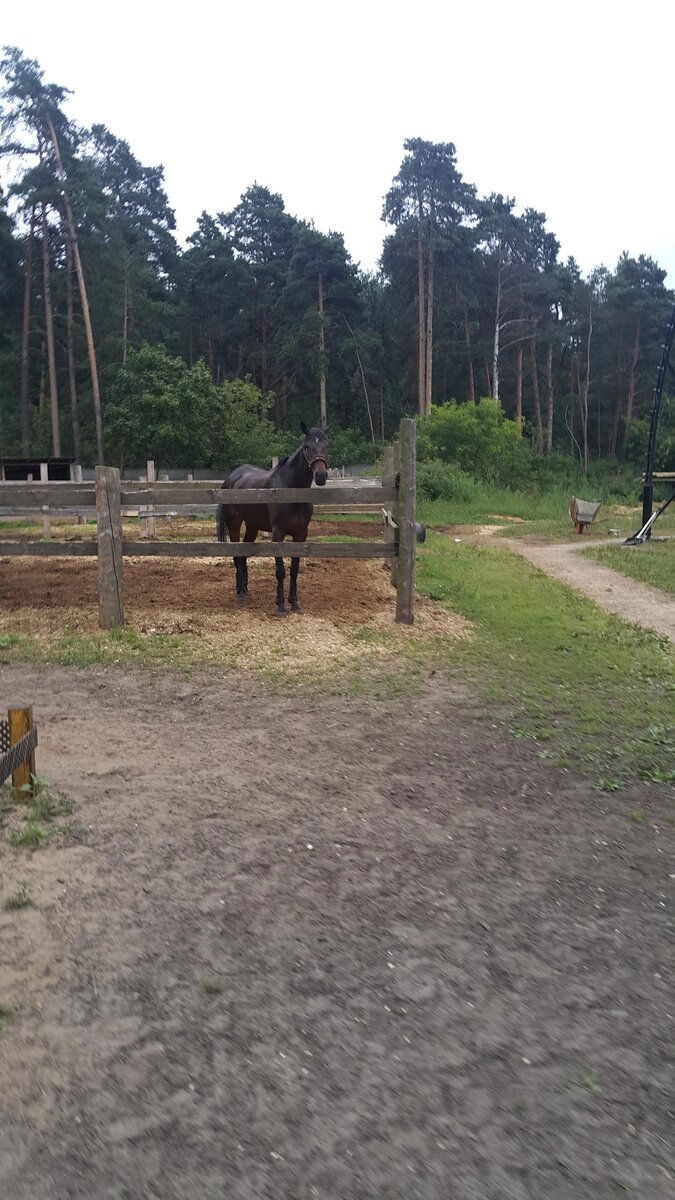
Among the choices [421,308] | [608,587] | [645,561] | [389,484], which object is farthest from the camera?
[421,308]

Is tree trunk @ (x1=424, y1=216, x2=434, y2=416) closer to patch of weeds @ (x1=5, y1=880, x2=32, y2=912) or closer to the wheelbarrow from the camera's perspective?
the wheelbarrow

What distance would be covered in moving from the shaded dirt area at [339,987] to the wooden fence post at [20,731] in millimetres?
281

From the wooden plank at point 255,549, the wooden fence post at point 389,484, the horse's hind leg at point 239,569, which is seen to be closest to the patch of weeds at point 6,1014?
the wooden plank at point 255,549

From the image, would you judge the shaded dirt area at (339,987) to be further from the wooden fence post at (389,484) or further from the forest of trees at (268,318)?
the forest of trees at (268,318)

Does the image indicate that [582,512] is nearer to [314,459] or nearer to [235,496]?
[314,459]

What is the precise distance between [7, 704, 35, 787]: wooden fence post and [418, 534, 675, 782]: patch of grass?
278 cm

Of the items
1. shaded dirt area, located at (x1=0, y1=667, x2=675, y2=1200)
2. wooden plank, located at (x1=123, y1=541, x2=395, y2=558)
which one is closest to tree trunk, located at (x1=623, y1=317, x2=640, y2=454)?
wooden plank, located at (x1=123, y1=541, x2=395, y2=558)

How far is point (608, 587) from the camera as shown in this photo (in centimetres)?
1178

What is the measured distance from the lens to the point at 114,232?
4059cm

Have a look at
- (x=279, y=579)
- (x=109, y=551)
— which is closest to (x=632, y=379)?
(x=279, y=579)

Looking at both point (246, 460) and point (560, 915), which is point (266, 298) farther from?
point (560, 915)

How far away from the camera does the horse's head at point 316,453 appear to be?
7996 mm

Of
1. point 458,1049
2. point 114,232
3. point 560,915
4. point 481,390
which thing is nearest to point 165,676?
point 560,915

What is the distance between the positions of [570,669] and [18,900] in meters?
4.89
